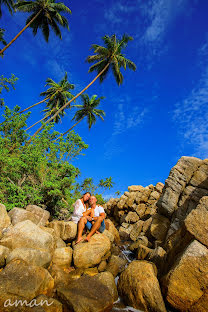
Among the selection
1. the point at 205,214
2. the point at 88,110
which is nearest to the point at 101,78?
the point at 88,110

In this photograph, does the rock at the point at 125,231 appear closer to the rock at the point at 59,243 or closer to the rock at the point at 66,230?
the rock at the point at 66,230

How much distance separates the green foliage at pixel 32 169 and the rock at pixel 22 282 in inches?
160

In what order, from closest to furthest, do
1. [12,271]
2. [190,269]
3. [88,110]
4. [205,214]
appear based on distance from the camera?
[12,271]
[190,269]
[205,214]
[88,110]

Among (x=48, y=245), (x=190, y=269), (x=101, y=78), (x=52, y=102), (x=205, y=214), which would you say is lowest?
(x=48, y=245)

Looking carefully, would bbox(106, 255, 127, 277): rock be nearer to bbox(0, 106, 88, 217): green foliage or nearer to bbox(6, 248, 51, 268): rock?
bbox(6, 248, 51, 268): rock

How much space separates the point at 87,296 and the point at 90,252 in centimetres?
171

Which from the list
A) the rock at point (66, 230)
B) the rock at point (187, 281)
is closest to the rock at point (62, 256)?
the rock at point (66, 230)

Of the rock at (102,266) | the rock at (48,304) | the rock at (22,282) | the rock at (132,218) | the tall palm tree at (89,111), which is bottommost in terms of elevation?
the rock at (48,304)

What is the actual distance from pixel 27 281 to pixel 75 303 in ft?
3.67

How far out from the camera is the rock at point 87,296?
11.4ft

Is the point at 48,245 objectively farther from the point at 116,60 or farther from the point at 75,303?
the point at 116,60

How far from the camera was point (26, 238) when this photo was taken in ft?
16.1

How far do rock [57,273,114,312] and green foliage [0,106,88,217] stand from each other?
4.70 meters

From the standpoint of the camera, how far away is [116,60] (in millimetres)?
20297
